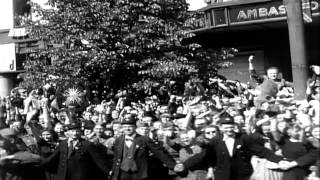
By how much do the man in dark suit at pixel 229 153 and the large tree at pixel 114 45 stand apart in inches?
209

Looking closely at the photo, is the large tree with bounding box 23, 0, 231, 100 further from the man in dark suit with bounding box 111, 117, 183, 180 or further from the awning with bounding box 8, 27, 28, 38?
the awning with bounding box 8, 27, 28, 38

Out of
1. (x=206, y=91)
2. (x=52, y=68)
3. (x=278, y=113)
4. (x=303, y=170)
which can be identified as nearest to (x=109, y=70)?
(x=52, y=68)

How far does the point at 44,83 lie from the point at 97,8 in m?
2.35

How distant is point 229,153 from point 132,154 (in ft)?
4.82

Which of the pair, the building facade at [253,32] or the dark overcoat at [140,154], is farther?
the building facade at [253,32]

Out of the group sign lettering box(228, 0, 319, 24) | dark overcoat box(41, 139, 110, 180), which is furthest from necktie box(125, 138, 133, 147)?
sign lettering box(228, 0, 319, 24)

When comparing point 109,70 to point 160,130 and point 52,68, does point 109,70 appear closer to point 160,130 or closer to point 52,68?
point 52,68

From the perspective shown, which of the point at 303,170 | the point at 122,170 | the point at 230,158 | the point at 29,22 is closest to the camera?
the point at 303,170

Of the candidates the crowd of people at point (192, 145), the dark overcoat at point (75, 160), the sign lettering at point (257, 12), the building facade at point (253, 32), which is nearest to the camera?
the crowd of people at point (192, 145)

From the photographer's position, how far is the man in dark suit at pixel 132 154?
7766 mm

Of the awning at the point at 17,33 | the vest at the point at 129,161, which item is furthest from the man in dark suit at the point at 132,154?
the awning at the point at 17,33

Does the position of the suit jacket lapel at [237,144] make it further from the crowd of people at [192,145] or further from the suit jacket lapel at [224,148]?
the suit jacket lapel at [224,148]

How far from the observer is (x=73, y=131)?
8109 mm

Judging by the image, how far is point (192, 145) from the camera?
7609 mm
